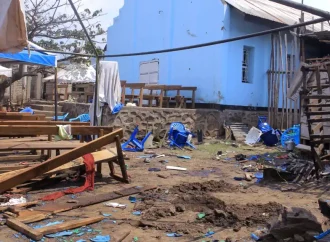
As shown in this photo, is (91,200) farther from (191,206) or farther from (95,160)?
(191,206)

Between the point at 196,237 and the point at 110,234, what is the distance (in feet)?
3.18

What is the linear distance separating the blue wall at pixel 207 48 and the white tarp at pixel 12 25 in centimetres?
1115

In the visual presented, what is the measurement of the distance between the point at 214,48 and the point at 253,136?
3.81 metres

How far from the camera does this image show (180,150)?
11.9m

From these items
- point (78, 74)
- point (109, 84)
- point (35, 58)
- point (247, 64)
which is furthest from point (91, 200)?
point (78, 74)

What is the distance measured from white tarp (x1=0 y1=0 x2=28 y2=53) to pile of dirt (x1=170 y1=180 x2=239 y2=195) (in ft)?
11.0

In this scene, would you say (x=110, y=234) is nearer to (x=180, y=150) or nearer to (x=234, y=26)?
(x=180, y=150)

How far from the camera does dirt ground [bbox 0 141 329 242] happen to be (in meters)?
4.40

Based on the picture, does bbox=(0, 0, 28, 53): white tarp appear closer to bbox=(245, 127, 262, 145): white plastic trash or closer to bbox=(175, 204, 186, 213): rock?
bbox=(175, 204, 186, 213): rock

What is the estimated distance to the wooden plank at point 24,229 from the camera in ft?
13.2

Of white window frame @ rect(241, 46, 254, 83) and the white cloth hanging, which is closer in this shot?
the white cloth hanging

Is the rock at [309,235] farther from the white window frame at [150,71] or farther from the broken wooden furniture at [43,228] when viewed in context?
the white window frame at [150,71]

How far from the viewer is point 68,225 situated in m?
4.38

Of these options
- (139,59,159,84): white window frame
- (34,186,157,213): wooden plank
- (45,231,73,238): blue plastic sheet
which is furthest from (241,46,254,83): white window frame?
(45,231,73,238): blue plastic sheet
